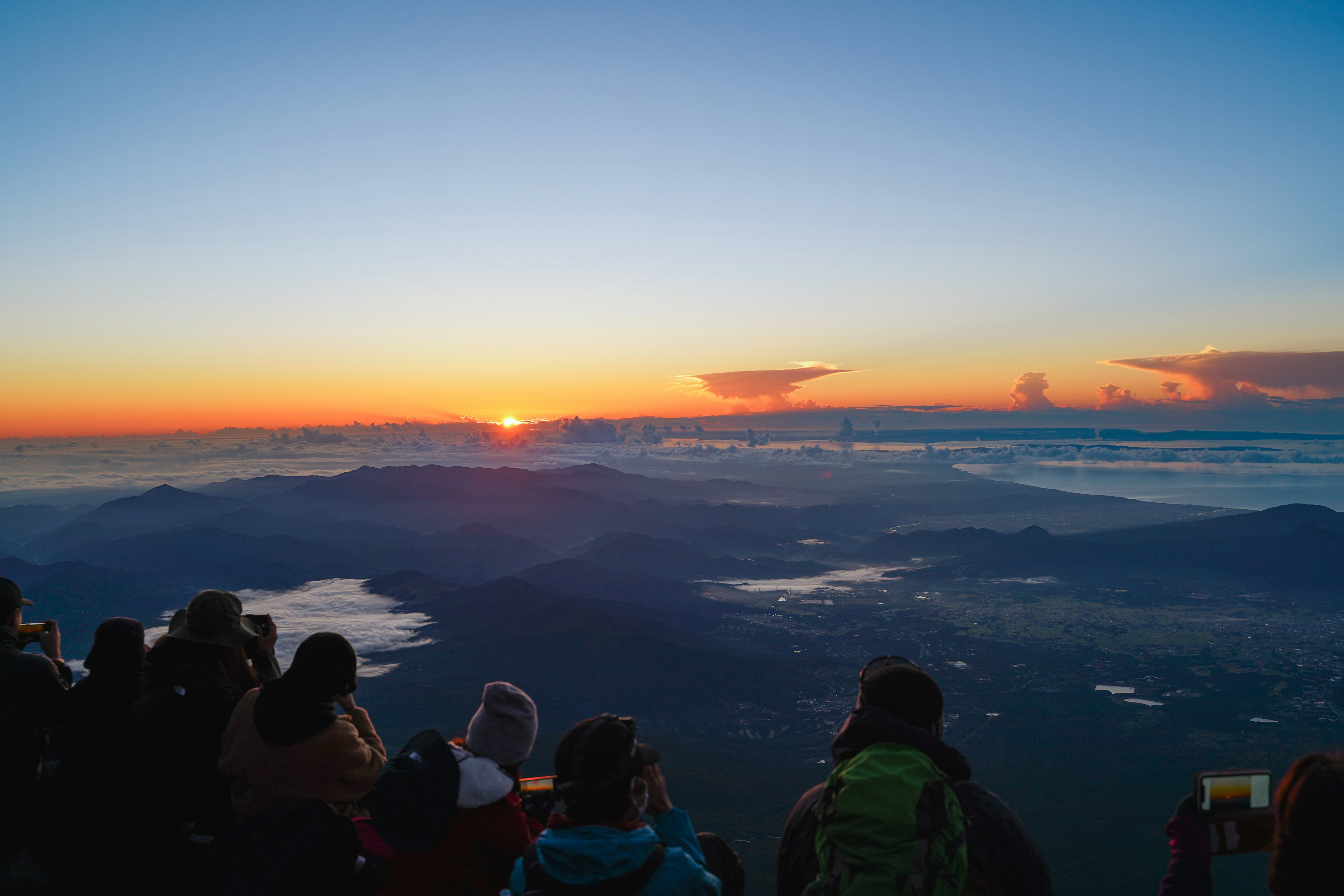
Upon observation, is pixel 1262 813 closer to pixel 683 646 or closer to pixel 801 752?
pixel 801 752

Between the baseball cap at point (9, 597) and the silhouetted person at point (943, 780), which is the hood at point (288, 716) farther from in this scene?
the baseball cap at point (9, 597)

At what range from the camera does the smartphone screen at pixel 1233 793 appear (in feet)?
9.95

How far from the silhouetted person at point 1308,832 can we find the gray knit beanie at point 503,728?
10.6ft

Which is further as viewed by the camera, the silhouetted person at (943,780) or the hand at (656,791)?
the hand at (656,791)

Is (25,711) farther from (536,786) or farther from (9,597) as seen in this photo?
(536,786)

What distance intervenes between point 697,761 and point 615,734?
90051 mm

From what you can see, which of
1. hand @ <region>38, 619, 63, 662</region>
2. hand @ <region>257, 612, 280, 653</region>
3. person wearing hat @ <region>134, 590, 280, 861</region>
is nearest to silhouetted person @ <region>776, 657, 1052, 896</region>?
person wearing hat @ <region>134, 590, 280, 861</region>

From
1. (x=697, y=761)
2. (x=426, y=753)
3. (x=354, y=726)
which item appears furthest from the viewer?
(x=697, y=761)

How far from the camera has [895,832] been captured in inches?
128

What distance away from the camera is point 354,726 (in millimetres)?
4734

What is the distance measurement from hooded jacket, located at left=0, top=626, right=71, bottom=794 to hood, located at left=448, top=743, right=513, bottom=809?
377 cm

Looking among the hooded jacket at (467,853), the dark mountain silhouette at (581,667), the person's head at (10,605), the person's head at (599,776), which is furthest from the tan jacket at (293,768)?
the dark mountain silhouette at (581,667)

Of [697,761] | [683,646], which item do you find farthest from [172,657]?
[683,646]

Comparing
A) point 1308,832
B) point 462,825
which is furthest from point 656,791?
point 1308,832
